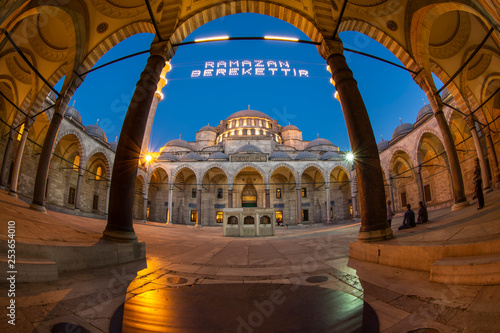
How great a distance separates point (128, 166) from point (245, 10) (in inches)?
232

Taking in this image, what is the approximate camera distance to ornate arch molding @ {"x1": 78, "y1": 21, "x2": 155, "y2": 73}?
6688 mm

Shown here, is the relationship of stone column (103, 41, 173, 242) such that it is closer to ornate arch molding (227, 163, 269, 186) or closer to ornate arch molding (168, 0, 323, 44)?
ornate arch molding (168, 0, 323, 44)

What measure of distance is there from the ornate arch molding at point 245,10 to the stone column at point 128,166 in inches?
85.2

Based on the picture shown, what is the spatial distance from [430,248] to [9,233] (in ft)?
16.9

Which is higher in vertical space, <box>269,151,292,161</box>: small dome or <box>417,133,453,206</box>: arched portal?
<box>269,151,292,161</box>: small dome

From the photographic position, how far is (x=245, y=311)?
1704 mm

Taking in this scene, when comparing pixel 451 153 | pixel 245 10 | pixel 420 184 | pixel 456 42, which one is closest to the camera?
pixel 245 10

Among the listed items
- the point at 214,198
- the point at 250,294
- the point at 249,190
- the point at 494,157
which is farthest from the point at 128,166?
the point at 249,190

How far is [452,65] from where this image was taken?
8703 mm

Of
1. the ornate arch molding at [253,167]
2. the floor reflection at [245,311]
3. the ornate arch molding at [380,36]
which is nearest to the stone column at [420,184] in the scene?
the ornate arch molding at [380,36]

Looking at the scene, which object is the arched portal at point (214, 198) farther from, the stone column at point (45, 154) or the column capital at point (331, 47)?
the column capital at point (331, 47)

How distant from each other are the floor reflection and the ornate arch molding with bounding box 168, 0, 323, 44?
6.11m

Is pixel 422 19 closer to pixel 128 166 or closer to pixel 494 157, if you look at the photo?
pixel 494 157

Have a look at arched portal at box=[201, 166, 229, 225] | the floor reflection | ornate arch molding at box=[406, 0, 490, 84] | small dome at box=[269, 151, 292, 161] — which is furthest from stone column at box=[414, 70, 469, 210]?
arched portal at box=[201, 166, 229, 225]
